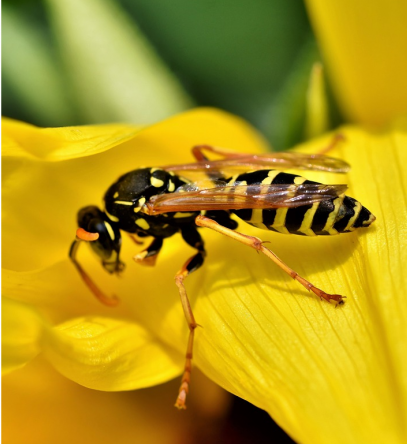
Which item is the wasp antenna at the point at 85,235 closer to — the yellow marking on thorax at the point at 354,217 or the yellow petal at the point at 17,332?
the yellow petal at the point at 17,332

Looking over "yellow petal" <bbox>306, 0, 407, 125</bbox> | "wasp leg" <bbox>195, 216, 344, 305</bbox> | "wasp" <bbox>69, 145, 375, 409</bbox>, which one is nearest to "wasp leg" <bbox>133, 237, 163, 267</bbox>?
"wasp" <bbox>69, 145, 375, 409</bbox>

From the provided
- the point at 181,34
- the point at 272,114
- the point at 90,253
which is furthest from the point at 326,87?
the point at 90,253

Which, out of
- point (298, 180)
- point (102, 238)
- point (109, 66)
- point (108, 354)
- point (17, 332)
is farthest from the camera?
point (109, 66)

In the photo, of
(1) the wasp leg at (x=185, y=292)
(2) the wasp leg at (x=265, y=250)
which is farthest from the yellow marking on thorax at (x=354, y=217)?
(1) the wasp leg at (x=185, y=292)

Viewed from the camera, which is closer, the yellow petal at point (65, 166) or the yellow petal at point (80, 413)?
the yellow petal at point (65, 166)

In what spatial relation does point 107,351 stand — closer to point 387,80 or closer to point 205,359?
point 205,359

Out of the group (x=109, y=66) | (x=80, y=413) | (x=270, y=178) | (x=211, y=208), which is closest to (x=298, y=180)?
(x=270, y=178)

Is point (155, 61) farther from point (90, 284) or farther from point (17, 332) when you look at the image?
point (17, 332)
